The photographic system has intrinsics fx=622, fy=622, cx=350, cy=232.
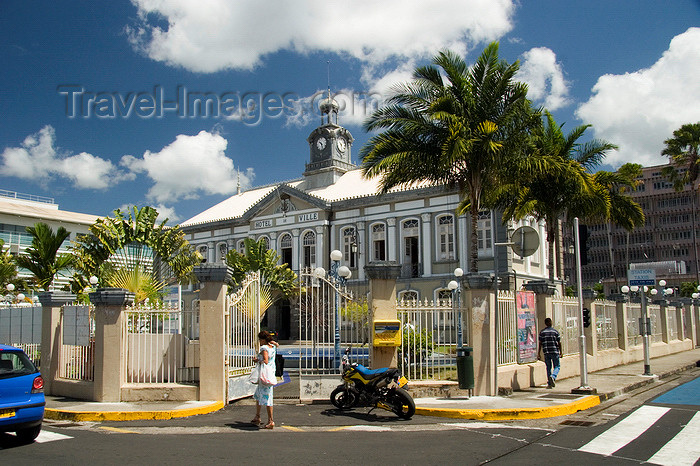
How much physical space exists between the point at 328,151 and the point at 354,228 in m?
9.12

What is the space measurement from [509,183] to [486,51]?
4.04m

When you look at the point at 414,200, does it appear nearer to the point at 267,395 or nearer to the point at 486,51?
the point at 486,51

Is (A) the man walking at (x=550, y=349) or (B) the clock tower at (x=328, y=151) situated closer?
(A) the man walking at (x=550, y=349)

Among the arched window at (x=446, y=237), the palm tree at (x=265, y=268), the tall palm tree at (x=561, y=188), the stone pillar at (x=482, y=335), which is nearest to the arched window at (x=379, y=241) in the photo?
the arched window at (x=446, y=237)

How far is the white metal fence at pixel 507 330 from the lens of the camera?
1327cm

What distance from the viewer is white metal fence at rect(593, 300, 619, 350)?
19.6 m

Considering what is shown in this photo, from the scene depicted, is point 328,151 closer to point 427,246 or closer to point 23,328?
point 427,246

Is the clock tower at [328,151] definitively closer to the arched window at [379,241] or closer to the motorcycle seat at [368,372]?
the arched window at [379,241]

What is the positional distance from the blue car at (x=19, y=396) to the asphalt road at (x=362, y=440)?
0.85 feet

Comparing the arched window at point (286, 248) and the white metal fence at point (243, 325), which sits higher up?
the arched window at point (286, 248)

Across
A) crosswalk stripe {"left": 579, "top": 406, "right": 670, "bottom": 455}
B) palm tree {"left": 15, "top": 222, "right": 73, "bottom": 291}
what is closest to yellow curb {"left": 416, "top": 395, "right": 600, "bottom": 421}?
crosswalk stripe {"left": 579, "top": 406, "right": 670, "bottom": 455}

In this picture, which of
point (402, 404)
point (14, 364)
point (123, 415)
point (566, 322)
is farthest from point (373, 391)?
point (566, 322)

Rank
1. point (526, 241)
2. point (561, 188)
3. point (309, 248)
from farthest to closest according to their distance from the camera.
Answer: point (309, 248), point (561, 188), point (526, 241)

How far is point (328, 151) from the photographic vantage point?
1848 inches
